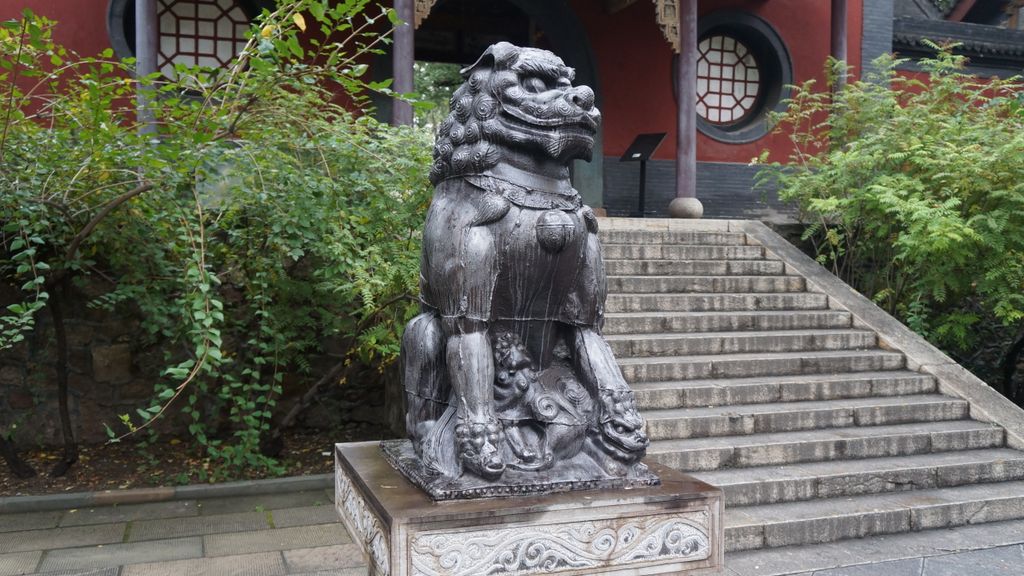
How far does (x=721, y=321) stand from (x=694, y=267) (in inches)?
40.5

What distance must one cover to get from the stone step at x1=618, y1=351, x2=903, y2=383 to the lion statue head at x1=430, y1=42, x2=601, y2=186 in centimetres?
319

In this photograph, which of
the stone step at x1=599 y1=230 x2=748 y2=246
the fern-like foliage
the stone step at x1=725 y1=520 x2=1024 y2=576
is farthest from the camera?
the stone step at x1=599 y1=230 x2=748 y2=246

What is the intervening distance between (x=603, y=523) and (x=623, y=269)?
4.78 m

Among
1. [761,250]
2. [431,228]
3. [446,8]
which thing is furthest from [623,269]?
[446,8]

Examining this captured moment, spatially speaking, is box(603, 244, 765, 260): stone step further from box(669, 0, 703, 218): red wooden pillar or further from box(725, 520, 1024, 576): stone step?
box(725, 520, 1024, 576): stone step

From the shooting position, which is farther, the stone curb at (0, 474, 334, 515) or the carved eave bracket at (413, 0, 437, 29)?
the carved eave bracket at (413, 0, 437, 29)

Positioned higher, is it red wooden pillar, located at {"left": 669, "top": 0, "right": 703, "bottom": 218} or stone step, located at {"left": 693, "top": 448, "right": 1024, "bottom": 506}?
red wooden pillar, located at {"left": 669, "top": 0, "right": 703, "bottom": 218}

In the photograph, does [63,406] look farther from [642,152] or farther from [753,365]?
[642,152]

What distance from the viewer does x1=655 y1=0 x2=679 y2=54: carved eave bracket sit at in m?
9.30

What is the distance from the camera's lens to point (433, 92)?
21625mm

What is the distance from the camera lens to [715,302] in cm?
680

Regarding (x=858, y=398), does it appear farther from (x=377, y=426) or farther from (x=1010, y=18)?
(x=1010, y=18)

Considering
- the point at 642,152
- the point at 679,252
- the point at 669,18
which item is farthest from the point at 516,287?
the point at 642,152

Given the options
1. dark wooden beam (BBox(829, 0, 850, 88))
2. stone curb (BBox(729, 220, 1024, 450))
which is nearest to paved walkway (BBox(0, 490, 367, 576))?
stone curb (BBox(729, 220, 1024, 450))
